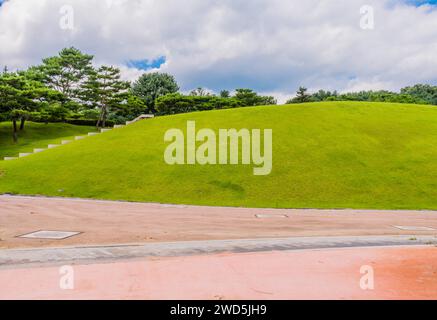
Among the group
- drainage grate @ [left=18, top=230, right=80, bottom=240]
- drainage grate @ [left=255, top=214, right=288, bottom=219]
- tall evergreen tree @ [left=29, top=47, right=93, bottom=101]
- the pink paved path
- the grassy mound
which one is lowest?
the pink paved path

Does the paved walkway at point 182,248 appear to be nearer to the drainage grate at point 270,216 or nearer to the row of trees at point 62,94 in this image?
the drainage grate at point 270,216

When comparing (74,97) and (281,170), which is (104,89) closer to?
(74,97)

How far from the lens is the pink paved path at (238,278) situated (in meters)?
5.36

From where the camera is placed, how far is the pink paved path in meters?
5.36

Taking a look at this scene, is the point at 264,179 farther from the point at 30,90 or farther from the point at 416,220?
the point at 30,90

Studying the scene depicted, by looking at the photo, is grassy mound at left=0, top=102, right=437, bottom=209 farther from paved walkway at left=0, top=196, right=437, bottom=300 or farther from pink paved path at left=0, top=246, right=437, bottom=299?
pink paved path at left=0, top=246, right=437, bottom=299

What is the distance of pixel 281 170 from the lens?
2362cm

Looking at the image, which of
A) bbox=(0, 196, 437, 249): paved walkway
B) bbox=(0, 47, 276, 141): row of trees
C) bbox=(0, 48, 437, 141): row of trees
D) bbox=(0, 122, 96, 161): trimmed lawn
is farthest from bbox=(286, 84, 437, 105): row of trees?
bbox=(0, 196, 437, 249): paved walkway

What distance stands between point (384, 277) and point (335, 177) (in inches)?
662

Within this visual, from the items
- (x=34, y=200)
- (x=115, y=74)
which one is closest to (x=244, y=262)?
(x=34, y=200)

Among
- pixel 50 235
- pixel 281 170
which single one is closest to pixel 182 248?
pixel 50 235

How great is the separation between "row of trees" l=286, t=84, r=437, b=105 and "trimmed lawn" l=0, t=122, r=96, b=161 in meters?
46.4

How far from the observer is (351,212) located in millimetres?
16891
